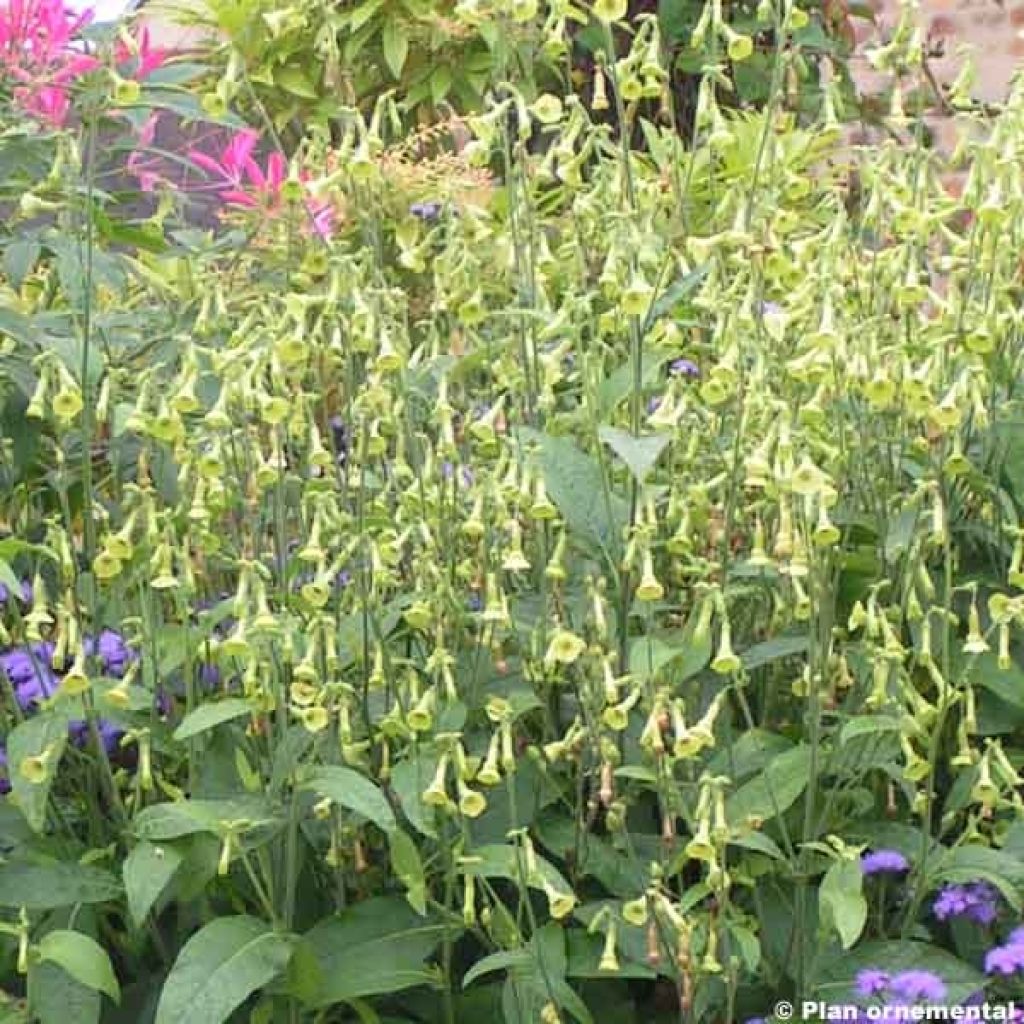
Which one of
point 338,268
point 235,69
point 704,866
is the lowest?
point 704,866

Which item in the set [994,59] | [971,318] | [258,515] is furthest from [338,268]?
[994,59]

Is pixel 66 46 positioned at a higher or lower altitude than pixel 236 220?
higher

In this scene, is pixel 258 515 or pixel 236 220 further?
pixel 236 220

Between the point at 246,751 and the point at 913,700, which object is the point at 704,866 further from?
the point at 246,751

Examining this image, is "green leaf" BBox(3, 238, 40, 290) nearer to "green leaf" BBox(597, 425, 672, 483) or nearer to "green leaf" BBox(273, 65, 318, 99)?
"green leaf" BBox(597, 425, 672, 483)

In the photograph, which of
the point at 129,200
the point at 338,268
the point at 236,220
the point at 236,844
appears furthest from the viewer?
the point at 236,220

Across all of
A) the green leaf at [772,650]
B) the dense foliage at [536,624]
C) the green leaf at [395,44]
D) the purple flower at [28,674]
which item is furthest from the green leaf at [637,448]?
the green leaf at [395,44]

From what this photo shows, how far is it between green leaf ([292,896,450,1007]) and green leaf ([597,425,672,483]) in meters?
0.47

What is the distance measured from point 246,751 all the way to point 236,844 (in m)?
0.26

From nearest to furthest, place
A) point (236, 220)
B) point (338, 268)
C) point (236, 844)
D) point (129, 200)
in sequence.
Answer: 1. point (236, 844)
2. point (338, 268)
3. point (129, 200)
4. point (236, 220)

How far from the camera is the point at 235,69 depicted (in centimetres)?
190

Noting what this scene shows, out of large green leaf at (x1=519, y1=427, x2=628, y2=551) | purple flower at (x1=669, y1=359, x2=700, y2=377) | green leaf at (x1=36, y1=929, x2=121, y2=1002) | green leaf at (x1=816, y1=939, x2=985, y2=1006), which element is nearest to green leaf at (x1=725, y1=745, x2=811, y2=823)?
green leaf at (x1=816, y1=939, x2=985, y2=1006)

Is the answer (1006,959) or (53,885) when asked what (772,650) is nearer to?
(1006,959)

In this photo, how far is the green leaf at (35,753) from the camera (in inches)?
69.8
